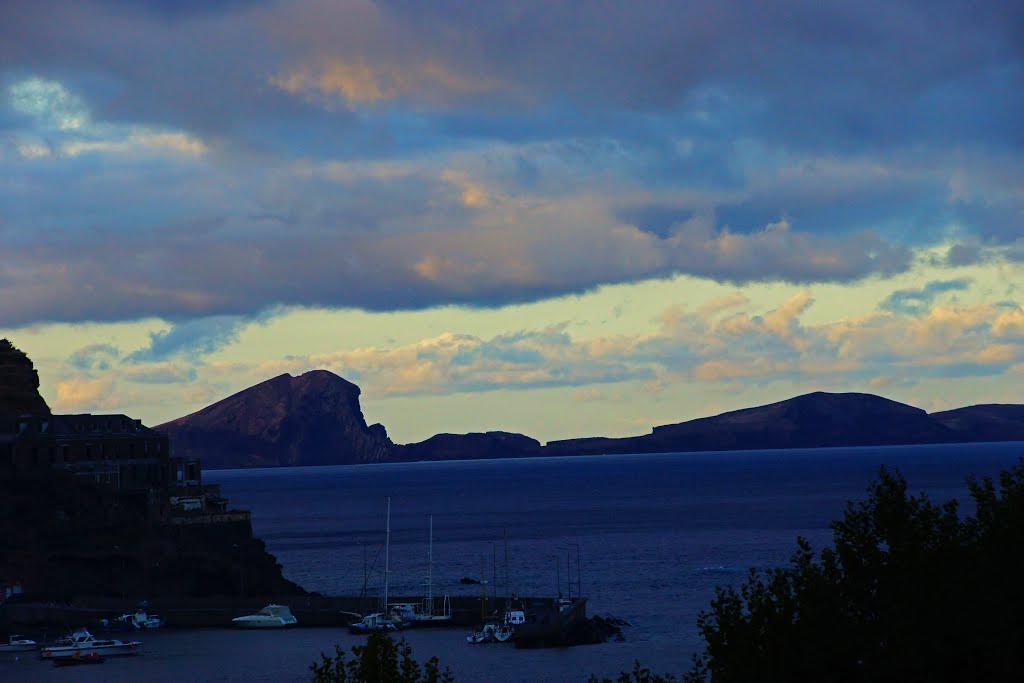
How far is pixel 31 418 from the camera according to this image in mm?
148375

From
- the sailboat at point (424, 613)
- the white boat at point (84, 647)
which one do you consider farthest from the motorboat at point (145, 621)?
the sailboat at point (424, 613)

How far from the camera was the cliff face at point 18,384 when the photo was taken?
16288 centimetres

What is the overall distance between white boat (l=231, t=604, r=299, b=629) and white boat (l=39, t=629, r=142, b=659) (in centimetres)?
1293

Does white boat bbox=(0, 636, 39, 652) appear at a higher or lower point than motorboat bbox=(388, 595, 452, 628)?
lower

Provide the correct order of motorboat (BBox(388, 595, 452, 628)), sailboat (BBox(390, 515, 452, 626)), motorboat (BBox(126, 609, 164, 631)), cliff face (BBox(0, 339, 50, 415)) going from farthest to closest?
cliff face (BBox(0, 339, 50, 415)) < motorboat (BBox(126, 609, 164, 631)) < sailboat (BBox(390, 515, 452, 626)) < motorboat (BBox(388, 595, 452, 628))

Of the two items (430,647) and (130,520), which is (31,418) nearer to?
(130,520)

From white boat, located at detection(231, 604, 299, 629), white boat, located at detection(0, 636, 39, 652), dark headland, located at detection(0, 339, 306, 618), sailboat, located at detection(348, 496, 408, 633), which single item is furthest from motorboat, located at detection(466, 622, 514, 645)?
white boat, located at detection(0, 636, 39, 652)

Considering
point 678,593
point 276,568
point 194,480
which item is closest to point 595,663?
point 678,593

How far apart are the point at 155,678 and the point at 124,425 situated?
66.3m

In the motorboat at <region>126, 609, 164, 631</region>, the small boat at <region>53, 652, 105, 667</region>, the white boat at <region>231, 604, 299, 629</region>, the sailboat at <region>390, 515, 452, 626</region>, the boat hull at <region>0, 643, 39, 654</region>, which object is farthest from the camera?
the white boat at <region>231, 604, 299, 629</region>

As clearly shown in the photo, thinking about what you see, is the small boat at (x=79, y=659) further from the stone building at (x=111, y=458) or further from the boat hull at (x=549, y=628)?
the stone building at (x=111, y=458)

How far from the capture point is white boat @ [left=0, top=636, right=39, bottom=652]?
110 meters

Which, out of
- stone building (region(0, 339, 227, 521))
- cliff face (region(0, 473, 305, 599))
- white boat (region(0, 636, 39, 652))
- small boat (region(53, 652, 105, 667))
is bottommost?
small boat (region(53, 652, 105, 667))

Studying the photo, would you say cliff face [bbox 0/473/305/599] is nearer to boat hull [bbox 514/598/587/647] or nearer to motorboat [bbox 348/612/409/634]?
motorboat [bbox 348/612/409/634]
